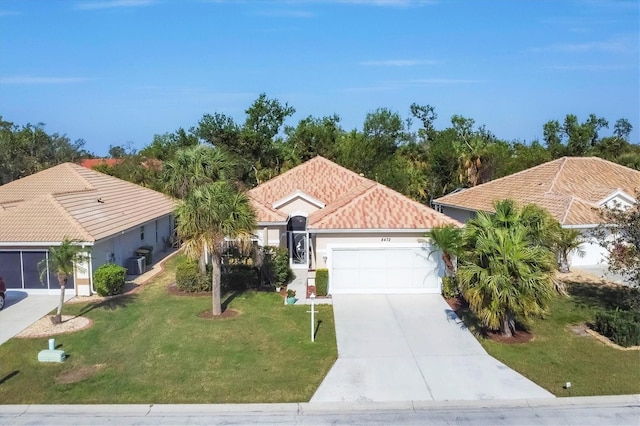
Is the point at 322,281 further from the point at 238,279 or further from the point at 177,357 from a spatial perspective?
Answer: the point at 177,357

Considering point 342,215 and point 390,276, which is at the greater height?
point 342,215

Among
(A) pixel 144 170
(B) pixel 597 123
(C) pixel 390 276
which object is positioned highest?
(B) pixel 597 123

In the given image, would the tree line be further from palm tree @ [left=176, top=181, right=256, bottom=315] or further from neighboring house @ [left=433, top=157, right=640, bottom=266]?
palm tree @ [left=176, top=181, right=256, bottom=315]

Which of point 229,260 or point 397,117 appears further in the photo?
point 397,117

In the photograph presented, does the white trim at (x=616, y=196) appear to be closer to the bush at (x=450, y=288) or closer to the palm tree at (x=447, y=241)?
the palm tree at (x=447, y=241)

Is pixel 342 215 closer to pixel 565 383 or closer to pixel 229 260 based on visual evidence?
pixel 229 260

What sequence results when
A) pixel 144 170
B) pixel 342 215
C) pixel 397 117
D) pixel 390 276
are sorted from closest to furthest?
pixel 390 276 → pixel 342 215 → pixel 144 170 → pixel 397 117

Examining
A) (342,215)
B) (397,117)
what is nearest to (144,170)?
(397,117)
